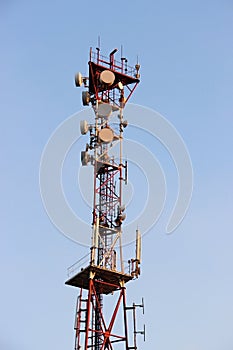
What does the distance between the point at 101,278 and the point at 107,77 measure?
1850 cm

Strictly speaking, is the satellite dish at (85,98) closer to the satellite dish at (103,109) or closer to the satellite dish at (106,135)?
the satellite dish at (103,109)

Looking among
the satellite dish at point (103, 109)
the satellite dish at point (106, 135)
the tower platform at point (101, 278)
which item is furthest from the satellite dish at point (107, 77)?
the tower platform at point (101, 278)

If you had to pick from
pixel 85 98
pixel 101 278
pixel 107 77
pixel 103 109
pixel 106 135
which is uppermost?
pixel 107 77

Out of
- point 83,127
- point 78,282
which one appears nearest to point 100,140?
point 83,127

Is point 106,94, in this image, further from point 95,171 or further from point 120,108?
point 95,171

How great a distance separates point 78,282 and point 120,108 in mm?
16952

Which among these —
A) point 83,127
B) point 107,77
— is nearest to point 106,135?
point 83,127

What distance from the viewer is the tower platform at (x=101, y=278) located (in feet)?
235

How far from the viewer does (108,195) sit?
251 feet

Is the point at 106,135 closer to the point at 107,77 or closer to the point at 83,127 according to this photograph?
the point at 83,127

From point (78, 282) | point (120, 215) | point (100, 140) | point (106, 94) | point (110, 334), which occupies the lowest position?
point (110, 334)

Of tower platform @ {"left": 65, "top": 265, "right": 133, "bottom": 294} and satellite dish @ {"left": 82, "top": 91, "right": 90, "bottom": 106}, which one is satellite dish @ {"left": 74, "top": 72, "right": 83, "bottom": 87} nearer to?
satellite dish @ {"left": 82, "top": 91, "right": 90, "bottom": 106}

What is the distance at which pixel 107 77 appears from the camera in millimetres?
78625

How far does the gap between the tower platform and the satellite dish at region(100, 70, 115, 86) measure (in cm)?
1752
